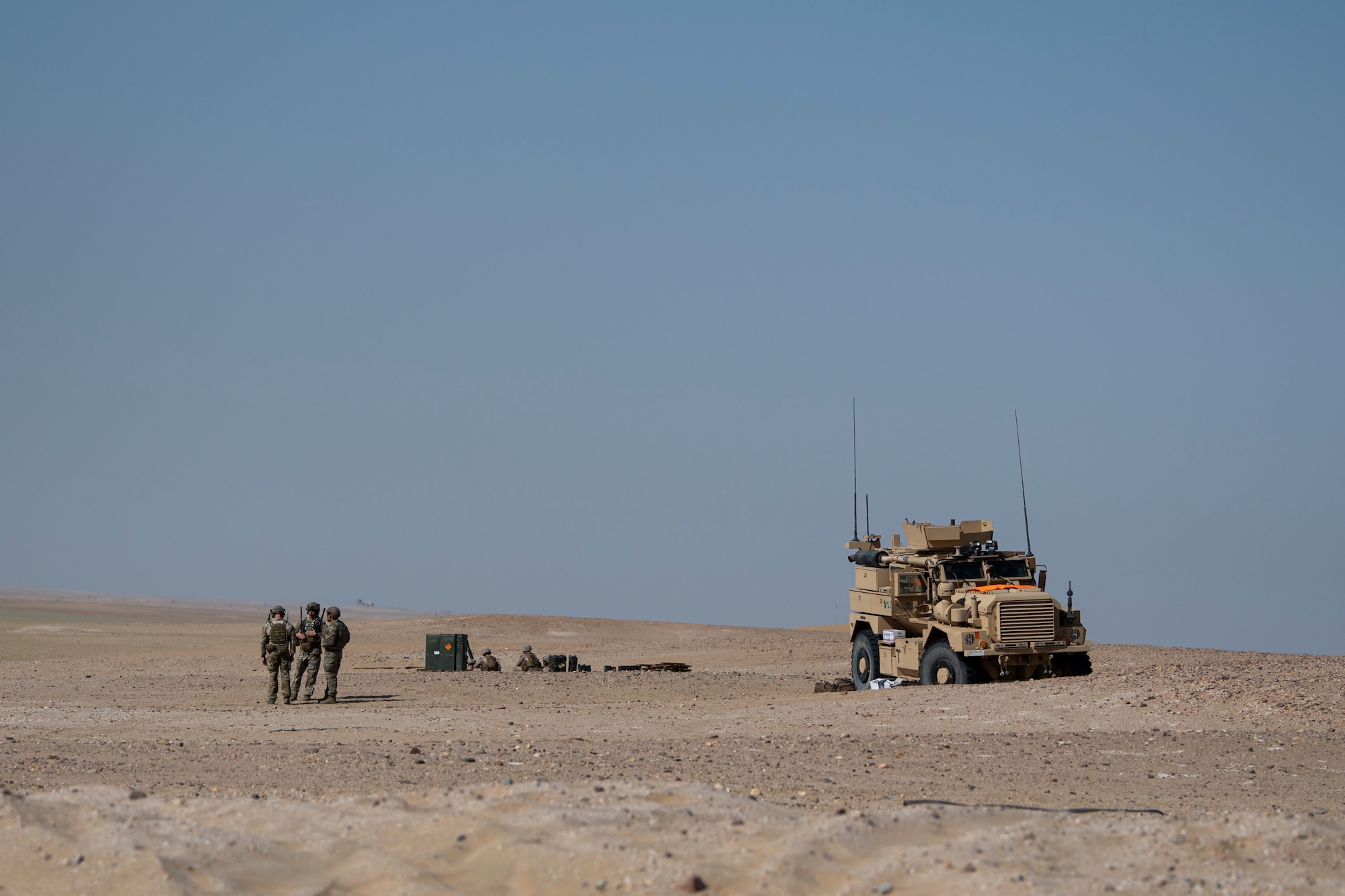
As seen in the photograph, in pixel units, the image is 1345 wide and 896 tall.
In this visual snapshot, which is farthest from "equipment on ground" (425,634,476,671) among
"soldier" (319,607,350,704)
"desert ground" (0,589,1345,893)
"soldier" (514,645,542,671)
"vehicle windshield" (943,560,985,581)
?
"vehicle windshield" (943,560,985,581)

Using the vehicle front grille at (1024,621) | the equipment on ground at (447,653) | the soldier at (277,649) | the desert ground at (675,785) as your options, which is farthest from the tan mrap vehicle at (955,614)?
the soldier at (277,649)

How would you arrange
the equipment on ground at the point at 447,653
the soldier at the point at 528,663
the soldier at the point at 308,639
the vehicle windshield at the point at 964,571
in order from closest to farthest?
the soldier at the point at 308,639 → the vehicle windshield at the point at 964,571 → the equipment on ground at the point at 447,653 → the soldier at the point at 528,663

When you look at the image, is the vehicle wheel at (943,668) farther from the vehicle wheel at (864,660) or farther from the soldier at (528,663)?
the soldier at (528,663)

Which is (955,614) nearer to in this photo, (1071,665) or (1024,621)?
(1024,621)

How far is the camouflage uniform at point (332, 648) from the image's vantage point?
21.1 metres

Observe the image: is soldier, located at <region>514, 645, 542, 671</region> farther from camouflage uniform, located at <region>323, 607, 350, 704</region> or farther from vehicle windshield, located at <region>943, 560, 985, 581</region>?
vehicle windshield, located at <region>943, 560, 985, 581</region>

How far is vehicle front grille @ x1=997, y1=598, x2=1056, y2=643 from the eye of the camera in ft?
69.8

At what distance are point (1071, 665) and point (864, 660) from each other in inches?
169

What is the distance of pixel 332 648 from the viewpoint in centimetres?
2112

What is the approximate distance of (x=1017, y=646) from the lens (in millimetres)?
21312

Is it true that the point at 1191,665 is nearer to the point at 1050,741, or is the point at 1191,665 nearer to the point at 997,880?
the point at 1050,741

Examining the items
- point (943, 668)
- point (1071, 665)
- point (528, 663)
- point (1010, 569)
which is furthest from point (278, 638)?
point (1071, 665)

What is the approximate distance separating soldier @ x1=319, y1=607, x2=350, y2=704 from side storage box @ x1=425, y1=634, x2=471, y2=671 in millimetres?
6557

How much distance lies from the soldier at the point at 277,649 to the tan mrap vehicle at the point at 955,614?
10.9 m
